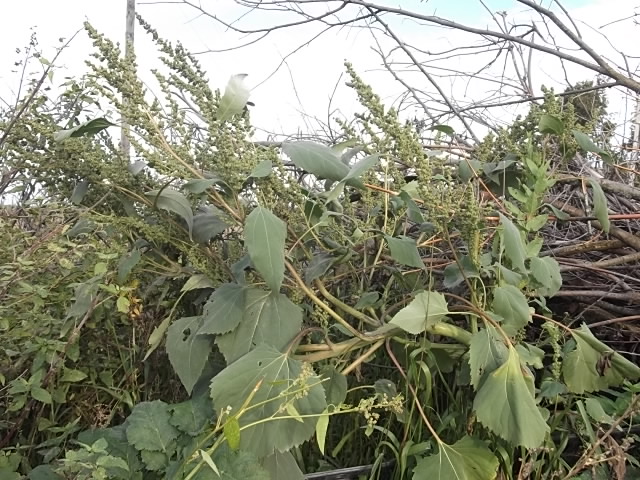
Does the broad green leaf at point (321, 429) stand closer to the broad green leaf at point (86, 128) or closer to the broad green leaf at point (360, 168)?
the broad green leaf at point (360, 168)

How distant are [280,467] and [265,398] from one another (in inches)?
6.0

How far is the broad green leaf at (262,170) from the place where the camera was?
923 millimetres

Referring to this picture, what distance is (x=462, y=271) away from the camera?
104 cm

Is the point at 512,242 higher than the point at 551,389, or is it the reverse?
the point at 512,242

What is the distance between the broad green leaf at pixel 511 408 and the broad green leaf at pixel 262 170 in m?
0.49

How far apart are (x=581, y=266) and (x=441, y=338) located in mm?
408

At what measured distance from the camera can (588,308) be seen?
147 centimetres

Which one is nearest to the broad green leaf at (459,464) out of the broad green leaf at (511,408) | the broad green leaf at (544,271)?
the broad green leaf at (511,408)

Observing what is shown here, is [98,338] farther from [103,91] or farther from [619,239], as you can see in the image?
[619,239]

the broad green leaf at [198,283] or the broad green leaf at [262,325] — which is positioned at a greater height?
the broad green leaf at [198,283]

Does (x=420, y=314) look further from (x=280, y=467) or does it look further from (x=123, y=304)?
(x=123, y=304)

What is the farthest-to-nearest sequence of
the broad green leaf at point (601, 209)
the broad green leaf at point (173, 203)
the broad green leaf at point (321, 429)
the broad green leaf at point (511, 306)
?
the broad green leaf at point (601, 209) < the broad green leaf at point (173, 203) < the broad green leaf at point (511, 306) < the broad green leaf at point (321, 429)

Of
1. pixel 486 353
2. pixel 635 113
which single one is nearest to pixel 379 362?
pixel 486 353

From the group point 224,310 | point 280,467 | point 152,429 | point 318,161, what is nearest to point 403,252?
point 318,161
